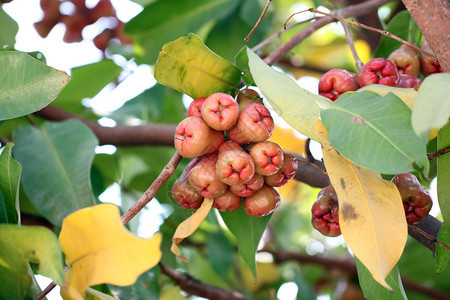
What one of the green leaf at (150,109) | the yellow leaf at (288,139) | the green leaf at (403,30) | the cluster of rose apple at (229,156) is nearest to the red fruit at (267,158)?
the cluster of rose apple at (229,156)

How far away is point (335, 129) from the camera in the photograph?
66cm

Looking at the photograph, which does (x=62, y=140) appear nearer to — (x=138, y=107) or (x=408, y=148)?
(x=138, y=107)

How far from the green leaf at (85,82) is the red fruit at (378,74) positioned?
0.85 metres

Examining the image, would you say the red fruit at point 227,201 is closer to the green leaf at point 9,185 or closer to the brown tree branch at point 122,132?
the green leaf at point 9,185

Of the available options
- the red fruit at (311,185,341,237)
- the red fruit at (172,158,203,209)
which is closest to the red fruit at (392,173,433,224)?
the red fruit at (311,185,341,237)

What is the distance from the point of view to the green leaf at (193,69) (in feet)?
2.71

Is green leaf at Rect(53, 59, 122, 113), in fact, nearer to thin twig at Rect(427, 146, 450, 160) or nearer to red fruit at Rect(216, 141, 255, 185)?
red fruit at Rect(216, 141, 255, 185)

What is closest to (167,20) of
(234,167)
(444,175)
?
(234,167)

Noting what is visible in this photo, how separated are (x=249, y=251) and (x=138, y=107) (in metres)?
0.86

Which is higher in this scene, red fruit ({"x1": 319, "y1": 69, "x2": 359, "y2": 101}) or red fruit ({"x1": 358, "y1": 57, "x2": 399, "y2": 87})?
red fruit ({"x1": 358, "y1": 57, "x2": 399, "y2": 87})

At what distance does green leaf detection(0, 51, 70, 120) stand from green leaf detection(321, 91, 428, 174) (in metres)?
0.39

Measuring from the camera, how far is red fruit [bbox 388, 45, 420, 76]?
37.8 inches

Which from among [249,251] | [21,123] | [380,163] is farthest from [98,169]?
[380,163]

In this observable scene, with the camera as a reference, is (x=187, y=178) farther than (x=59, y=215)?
No
